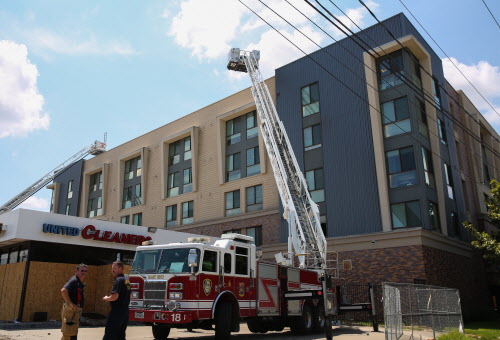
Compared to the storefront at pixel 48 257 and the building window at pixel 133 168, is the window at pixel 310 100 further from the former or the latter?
the building window at pixel 133 168

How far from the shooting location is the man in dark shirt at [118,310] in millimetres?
7176

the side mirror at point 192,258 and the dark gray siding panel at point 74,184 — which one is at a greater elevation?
the dark gray siding panel at point 74,184

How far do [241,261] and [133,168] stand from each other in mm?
30138

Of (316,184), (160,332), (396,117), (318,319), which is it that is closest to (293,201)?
(318,319)

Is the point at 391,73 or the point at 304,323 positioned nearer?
the point at 304,323

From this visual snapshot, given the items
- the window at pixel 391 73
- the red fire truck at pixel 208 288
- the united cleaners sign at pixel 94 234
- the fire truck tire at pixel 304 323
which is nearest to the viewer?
the red fire truck at pixel 208 288

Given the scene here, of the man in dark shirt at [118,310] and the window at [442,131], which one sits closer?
the man in dark shirt at [118,310]

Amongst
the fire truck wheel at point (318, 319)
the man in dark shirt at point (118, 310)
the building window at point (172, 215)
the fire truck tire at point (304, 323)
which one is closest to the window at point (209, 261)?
the man in dark shirt at point (118, 310)

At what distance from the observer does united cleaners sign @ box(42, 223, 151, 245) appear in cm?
1970

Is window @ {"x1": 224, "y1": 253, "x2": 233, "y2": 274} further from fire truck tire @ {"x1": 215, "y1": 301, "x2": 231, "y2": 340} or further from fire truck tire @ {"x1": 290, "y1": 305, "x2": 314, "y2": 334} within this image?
fire truck tire @ {"x1": 290, "y1": 305, "x2": 314, "y2": 334}

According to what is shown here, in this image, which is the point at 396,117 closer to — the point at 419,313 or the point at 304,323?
the point at 304,323

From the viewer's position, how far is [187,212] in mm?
34812

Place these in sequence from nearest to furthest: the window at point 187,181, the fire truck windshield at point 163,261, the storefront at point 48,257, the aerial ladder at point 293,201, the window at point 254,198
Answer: the fire truck windshield at point 163,261
the aerial ladder at point 293,201
the storefront at point 48,257
the window at point 254,198
the window at point 187,181

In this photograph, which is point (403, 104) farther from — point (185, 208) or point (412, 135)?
point (185, 208)
